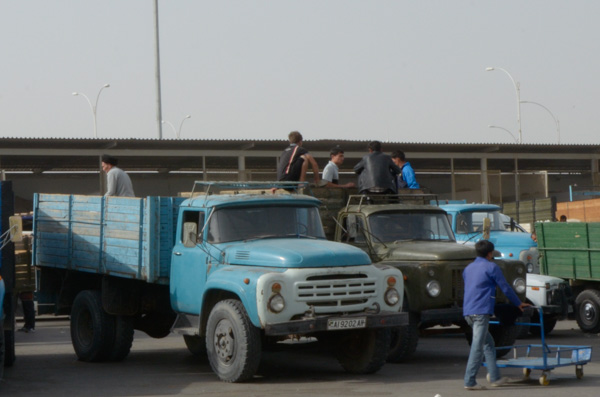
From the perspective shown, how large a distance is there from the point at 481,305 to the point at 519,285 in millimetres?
3384

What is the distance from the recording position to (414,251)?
45.8 feet

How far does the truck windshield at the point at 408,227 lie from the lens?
14602mm

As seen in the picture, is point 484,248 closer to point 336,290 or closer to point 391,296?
point 391,296

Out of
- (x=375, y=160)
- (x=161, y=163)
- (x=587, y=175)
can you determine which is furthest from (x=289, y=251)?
(x=587, y=175)

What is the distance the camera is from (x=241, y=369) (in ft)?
37.1

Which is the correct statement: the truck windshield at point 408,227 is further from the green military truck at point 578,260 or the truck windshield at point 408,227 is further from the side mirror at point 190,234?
the green military truck at point 578,260

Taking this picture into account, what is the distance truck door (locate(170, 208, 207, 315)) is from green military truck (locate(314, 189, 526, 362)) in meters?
2.63

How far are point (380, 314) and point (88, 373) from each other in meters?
4.14

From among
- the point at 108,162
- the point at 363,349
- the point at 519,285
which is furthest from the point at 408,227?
the point at 108,162

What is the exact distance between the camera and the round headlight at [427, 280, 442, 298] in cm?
1338

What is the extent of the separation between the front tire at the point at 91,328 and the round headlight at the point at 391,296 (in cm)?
448

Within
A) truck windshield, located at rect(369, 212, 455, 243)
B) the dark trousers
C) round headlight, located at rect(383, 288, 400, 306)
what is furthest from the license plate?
the dark trousers

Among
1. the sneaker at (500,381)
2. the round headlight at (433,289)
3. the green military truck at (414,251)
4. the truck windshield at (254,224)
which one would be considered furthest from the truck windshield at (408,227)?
the sneaker at (500,381)

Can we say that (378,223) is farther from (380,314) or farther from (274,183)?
(380,314)
